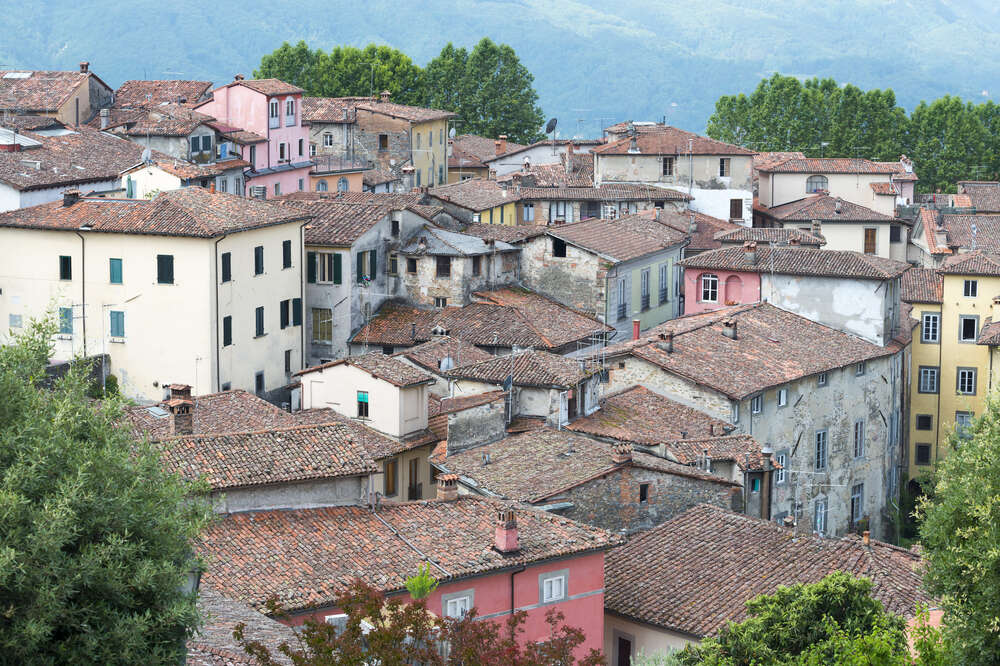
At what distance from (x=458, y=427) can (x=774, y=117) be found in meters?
80.3

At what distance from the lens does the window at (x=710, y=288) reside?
59000mm

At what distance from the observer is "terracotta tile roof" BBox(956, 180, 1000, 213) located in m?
89.8

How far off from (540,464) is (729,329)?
48.0 feet

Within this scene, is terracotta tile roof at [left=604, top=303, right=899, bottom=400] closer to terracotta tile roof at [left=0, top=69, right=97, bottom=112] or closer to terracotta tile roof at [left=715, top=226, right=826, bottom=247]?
terracotta tile roof at [left=715, top=226, right=826, bottom=247]

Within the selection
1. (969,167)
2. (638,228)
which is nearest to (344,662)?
(638,228)

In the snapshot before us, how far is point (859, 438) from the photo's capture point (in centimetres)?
5309

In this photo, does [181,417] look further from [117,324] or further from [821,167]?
[821,167]

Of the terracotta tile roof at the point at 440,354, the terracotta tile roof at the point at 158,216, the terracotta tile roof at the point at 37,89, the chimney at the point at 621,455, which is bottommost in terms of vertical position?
the chimney at the point at 621,455

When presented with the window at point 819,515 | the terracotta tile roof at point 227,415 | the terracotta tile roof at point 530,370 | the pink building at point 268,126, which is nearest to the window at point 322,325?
the terracotta tile roof at point 530,370

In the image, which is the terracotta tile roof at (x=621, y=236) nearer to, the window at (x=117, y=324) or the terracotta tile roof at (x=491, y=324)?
the terracotta tile roof at (x=491, y=324)

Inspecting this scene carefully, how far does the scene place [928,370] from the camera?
2549 inches

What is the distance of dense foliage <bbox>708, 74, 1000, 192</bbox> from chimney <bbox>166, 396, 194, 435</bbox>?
258 feet

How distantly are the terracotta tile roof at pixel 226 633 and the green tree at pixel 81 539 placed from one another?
1.02 m

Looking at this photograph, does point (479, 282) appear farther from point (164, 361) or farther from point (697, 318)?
point (164, 361)
